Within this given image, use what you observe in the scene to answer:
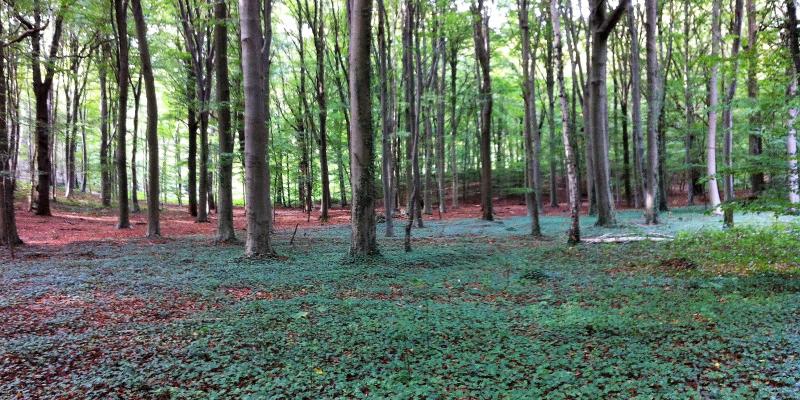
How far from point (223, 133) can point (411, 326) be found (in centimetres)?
881

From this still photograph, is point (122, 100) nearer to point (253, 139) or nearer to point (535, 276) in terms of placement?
point (253, 139)

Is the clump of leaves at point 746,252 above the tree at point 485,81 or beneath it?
beneath

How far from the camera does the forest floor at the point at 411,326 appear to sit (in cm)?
314

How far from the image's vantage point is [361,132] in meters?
8.38

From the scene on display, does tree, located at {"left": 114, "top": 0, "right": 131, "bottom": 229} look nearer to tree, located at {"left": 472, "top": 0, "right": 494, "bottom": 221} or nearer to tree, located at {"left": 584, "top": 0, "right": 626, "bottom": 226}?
tree, located at {"left": 472, "top": 0, "right": 494, "bottom": 221}

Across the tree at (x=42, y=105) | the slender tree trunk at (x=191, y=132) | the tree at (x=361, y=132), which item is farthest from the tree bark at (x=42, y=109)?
the tree at (x=361, y=132)

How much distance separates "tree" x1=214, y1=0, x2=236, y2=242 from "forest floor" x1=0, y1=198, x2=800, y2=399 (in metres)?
2.49

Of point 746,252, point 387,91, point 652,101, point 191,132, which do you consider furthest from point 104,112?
point 746,252

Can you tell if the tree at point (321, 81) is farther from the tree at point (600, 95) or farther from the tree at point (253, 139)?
the tree at point (600, 95)

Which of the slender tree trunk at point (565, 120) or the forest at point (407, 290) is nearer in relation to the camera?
the forest at point (407, 290)

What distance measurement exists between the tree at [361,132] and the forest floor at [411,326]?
0.72 metres

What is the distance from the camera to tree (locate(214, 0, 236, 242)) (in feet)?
35.3

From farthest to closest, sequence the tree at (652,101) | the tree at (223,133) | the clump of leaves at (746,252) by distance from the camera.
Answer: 1. the tree at (652,101)
2. the tree at (223,133)
3. the clump of leaves at (746,252)

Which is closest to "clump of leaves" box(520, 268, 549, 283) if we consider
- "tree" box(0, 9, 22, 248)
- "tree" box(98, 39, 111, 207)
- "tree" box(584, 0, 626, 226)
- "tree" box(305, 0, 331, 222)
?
"tree" box(584, 0, 626, 226)
